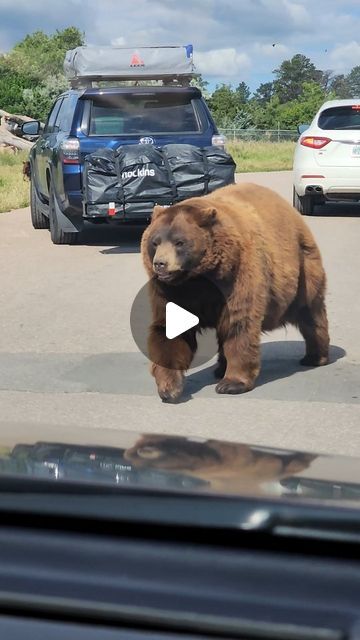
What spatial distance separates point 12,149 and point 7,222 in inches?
723

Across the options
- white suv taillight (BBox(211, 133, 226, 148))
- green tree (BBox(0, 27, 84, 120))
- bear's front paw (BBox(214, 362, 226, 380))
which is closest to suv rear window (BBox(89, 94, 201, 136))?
white suv taillight (BBox(211, 133, 226, 148))

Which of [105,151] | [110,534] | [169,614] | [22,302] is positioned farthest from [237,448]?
[105,151]

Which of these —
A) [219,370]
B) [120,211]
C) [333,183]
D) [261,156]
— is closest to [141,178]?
[120,211]

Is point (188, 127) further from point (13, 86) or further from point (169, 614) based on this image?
point (13, 86)

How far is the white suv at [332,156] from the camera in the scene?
16.2 metres

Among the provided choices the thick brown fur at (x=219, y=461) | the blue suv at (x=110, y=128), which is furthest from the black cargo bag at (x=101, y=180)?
the thick brown fur at (x=219, y=461)

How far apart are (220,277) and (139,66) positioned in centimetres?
1039

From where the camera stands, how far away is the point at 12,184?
77.6 ft

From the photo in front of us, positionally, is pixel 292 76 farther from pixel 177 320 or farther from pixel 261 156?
pixel 177 320

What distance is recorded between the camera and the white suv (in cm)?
1619

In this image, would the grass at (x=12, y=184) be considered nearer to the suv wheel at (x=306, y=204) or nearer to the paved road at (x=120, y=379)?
the suv wheel at (x=306, y=204)

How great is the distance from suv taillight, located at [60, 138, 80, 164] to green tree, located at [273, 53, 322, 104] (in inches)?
5098

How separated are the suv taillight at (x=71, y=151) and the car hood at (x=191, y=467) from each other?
10.2 metres
